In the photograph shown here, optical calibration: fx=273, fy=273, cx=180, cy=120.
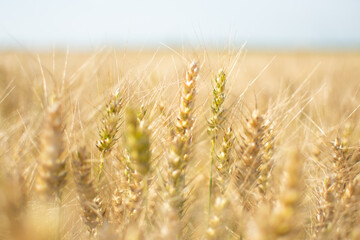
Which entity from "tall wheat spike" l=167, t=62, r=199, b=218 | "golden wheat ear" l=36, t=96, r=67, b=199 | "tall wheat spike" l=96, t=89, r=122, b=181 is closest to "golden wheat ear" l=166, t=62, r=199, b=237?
"tall wheat spike" l=167, t=62, r=199, b=218

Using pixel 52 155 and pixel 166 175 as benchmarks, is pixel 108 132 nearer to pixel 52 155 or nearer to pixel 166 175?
pixel 166 175

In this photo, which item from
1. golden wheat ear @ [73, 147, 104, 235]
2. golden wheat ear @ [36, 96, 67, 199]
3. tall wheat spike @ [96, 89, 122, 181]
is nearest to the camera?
golden wheat ear @ [36, 96, 67, 199]

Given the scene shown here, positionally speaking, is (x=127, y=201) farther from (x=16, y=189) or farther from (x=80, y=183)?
(x=16, y=189)

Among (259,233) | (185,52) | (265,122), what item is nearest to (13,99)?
(185,52)

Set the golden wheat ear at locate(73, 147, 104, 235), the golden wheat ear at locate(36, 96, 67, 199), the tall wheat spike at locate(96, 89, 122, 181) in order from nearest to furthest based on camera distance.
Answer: the golden wheat ear at locate(36, 96, 67, 199)
the golden wheat ear at locate(73, 147, 104, 235)
the tall wheat spike at locate(96, 89, 122, 181)

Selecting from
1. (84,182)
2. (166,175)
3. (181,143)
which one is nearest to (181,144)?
(181,143)

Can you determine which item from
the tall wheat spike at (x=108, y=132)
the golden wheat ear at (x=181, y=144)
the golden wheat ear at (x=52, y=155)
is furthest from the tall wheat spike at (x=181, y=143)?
the golden wheat ear at (x=52, y=155)

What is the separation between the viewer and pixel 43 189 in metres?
0.87

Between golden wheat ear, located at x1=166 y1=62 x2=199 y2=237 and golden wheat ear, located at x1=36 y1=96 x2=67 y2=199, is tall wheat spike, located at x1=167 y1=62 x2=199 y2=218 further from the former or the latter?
golden wheat ear, located at x1=36 y1=96 x2=67 y2=199

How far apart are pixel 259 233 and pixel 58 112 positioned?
70 cm

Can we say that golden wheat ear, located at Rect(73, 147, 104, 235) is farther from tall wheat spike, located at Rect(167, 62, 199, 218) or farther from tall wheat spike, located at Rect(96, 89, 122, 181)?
tall wheat spike, located at Rect(167, 62, 199, 218)

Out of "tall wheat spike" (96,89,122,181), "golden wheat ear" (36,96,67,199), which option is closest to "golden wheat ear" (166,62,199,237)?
"tall wheat spike" (96,89,122,181)

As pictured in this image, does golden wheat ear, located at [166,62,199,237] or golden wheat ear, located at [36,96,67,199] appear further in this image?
golden wheat ear, located at [166,62,199,237]

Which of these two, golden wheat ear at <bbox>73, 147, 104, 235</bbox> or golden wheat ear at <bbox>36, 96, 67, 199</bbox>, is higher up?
golden wheat ear at <bbox>36, 96, 67, 199</bbox>
